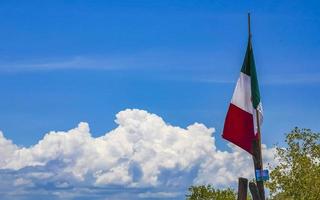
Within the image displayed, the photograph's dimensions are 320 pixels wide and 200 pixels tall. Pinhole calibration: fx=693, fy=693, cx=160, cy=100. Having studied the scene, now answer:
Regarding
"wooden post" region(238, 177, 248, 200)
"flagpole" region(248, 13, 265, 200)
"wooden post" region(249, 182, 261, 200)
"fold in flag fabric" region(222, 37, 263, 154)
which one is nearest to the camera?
"flagpole" region(248, 13, 265, 200)

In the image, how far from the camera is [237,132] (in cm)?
2555

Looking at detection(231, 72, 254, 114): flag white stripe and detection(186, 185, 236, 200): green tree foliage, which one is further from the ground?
detection(186, 185, 236, 200): green tree foliage

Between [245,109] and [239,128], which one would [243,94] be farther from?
[239,128]

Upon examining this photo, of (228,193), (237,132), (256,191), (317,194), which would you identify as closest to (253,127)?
(237,132)

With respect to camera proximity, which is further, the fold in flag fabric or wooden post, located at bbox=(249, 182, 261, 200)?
wooden post, located at bbox=(249, 182, 261, 200)

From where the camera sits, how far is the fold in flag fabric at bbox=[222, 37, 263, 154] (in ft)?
83.0

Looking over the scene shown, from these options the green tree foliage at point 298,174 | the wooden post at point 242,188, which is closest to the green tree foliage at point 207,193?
the green tree foliage at point 298,174

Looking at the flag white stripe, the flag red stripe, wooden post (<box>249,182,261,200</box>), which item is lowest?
wooden post (<box>249,182,261,200</box>)

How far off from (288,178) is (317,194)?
3711 mm

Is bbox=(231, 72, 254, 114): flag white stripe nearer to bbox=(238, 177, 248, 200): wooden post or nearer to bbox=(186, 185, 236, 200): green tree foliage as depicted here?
bbox=(238, 177, 248, 200): wooden post

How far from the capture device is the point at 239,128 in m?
25.6

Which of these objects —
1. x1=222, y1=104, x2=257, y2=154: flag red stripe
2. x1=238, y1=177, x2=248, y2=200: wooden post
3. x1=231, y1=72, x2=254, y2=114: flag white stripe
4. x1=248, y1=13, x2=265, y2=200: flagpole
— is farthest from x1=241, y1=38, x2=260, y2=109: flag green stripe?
x1=238, y1=177, x2=248, y2=200: wooden post

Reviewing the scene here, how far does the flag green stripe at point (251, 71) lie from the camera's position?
83.8ft

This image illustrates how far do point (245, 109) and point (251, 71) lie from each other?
145 centimetres
